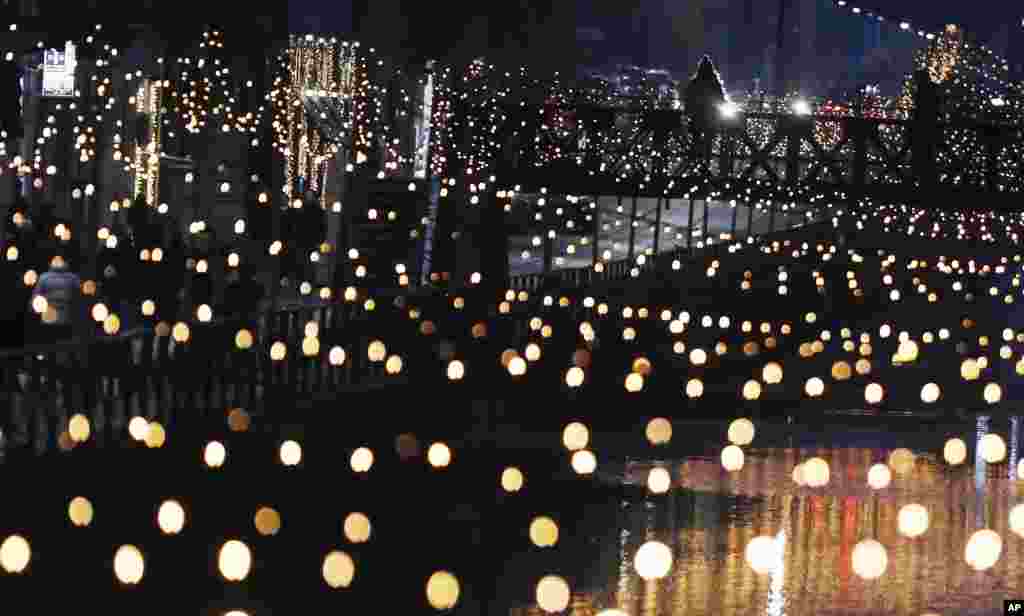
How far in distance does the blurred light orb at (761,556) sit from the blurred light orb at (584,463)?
4163mm

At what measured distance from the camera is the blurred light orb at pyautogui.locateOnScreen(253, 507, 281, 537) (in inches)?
656

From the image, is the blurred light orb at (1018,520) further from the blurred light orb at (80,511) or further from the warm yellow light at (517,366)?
the warm yellow light at (517,366)

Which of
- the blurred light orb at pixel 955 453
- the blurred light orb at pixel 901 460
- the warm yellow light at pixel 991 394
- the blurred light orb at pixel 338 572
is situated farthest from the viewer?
the warm yellow light at pixel 991 394

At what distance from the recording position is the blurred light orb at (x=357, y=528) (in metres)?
16.4

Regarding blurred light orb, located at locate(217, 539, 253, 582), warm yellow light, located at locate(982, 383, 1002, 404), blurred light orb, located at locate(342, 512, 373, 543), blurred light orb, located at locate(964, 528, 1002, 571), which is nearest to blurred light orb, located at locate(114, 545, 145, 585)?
blurred light orb, located at locate(217, 539, 253, 582)

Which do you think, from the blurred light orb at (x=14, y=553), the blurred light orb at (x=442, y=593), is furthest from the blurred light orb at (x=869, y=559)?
the blurred light orb at (x=14, y=553)

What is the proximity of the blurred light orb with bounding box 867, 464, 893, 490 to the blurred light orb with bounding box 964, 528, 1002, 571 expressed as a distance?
15.3 feet

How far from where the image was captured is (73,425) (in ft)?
51.8

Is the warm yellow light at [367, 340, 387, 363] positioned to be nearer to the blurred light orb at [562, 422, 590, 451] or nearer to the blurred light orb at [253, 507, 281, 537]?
the blurred light orb at [562, 422, 590, 451]

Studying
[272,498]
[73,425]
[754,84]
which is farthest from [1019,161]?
[73,425]

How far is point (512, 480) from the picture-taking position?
65.7 feet

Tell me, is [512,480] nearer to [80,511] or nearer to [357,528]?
[357,528]

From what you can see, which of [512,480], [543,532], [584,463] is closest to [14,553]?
[543,532]

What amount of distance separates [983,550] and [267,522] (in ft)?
16.2
